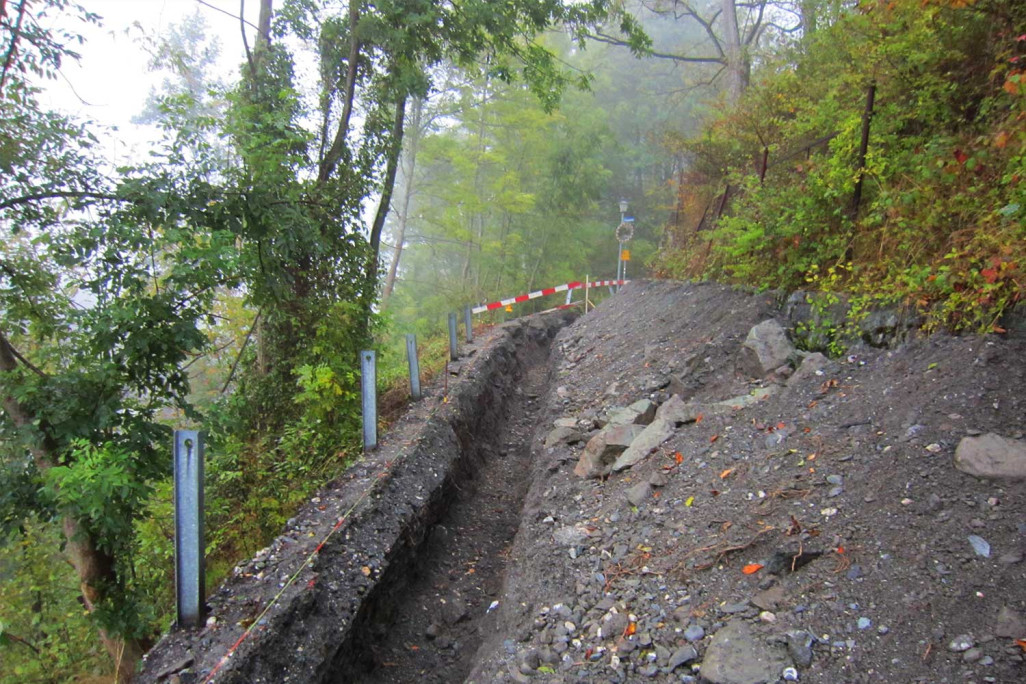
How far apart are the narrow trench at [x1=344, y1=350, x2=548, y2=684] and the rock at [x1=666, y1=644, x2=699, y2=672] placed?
1581 mm

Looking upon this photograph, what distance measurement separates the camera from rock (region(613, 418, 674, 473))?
4.85m

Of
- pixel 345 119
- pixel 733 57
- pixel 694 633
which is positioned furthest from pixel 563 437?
pixel 733 57

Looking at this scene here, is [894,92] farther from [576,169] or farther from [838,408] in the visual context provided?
[576,169]

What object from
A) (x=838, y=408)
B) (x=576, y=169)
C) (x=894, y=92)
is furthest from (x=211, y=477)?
(x=576, y=169)

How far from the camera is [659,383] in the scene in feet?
20.9

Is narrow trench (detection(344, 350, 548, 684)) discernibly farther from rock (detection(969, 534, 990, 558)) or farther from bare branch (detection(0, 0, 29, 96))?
bare branch (detection(0, 0, 29, 96))

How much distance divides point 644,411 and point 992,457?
9.36ft

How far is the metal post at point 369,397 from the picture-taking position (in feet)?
17.8

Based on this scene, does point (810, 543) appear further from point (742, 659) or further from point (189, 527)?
point (189, 527)

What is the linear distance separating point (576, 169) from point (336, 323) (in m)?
16.3

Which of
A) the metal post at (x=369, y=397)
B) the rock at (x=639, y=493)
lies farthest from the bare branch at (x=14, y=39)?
the rock at (x=639, y=493)

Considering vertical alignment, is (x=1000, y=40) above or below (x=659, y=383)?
above

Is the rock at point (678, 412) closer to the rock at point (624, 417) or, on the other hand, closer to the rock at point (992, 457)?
the rock at point (624, 417)

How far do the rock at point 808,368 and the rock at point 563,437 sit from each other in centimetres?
210
